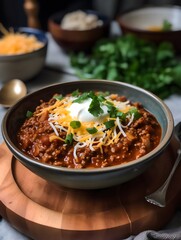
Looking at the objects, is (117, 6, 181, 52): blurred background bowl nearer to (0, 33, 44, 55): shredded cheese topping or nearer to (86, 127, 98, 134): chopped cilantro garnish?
(0, 33, 44, 55): shredded cheese topping

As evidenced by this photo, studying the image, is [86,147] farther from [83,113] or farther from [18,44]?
[18,44]

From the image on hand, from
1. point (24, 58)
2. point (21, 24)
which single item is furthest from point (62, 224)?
point (21, 24)

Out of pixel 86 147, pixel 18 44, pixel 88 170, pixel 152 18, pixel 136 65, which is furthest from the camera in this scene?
pixel 152 18

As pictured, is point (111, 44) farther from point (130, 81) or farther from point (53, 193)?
point (53, 193)

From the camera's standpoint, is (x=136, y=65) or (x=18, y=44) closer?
(x=136, y=65)

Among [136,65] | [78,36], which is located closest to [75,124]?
[136,65]

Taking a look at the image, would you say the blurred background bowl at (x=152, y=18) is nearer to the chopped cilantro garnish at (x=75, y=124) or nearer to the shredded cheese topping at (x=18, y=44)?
the shredded cheese topping at (x=18, y=44)

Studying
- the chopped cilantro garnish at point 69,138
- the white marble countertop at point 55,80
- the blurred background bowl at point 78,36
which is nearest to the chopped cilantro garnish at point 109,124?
the chopped cilantro garnish at point 69,138
